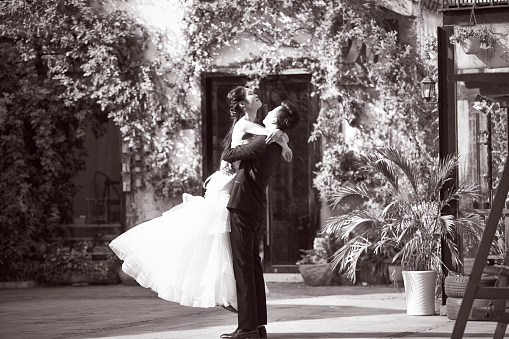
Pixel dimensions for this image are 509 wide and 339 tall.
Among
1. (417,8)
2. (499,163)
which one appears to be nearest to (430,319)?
(499,163)

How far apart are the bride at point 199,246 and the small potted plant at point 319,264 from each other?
525 centimetres

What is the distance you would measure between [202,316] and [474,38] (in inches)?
160

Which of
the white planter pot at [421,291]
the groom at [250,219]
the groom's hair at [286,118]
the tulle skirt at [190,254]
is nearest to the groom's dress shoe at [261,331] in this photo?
the groom at [250,219]

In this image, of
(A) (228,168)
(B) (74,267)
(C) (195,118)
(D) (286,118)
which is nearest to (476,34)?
(D) (286,118)

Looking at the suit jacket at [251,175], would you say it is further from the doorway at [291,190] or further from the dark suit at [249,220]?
the doorway at [291,190]

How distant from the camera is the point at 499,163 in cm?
1066

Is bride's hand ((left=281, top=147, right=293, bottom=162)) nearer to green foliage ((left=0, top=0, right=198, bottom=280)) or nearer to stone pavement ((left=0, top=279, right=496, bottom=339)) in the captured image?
stone pavement ((left=0, top=279, right=496, bottom=339))

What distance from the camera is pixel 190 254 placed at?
7945mm

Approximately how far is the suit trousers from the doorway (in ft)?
21.4

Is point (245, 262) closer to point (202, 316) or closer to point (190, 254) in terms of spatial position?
point (190, 254)

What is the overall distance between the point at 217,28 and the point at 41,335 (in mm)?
7092

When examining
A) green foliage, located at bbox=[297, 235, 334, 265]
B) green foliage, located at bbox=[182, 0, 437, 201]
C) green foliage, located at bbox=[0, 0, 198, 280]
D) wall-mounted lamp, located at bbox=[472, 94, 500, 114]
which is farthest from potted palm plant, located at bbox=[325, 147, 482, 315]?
green foliage, located at bbox=[0, 0, 198, 280]

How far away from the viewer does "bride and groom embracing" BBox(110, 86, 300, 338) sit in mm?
7668

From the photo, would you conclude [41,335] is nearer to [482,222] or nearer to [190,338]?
[190,338]
